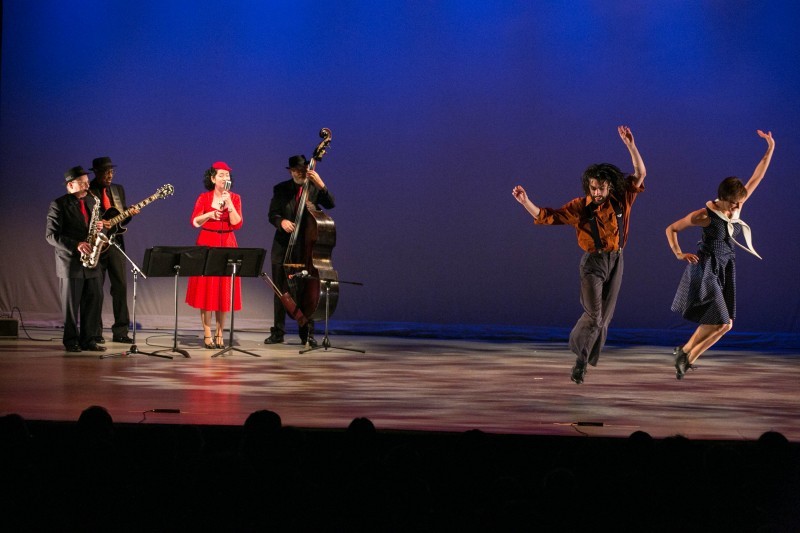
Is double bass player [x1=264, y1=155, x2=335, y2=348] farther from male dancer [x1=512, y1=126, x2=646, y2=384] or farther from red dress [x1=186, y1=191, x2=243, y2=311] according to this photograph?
male dancer [x1=512, y1=126, x2=646, y2=384]

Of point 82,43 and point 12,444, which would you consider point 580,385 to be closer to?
point 12,444

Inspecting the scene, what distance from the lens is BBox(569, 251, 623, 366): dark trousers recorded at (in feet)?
19.8

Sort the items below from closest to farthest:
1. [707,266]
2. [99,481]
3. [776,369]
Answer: [99,481]
[707,266]
[776,369]

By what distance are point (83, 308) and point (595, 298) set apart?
3981 mm

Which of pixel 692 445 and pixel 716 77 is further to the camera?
pixel 716 77

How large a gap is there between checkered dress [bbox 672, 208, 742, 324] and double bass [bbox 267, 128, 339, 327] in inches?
101

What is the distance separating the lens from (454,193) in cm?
953

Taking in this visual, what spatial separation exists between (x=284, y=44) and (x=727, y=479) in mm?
7663

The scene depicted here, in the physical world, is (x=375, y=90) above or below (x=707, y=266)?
above

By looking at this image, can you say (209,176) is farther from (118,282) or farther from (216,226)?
(118,282)

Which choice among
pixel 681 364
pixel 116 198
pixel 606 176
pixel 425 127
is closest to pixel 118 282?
pixel 116 198

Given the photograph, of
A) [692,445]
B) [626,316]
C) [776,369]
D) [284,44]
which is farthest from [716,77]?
[692,445]

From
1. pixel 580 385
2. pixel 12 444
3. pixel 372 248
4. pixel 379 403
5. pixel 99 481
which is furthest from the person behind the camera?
pixel 372 248

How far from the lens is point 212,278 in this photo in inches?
302
